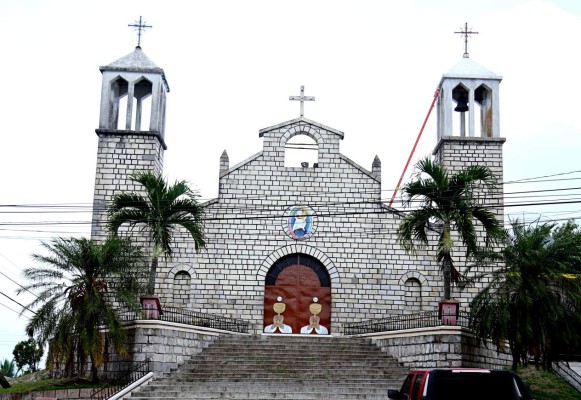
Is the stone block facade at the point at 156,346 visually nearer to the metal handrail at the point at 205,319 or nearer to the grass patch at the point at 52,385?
the grass patch at the point at 52,385

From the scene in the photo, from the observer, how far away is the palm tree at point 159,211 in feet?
89.6

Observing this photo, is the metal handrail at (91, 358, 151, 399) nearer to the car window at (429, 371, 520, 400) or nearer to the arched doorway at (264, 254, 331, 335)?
the arched doorway at (264, 254, 331, 335)

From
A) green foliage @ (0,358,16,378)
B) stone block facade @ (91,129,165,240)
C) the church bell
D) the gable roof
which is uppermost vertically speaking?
the church bell

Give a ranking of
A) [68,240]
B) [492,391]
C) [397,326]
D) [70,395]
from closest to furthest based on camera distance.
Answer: [492,391] → [70,395] → [68,240] → [397,326]

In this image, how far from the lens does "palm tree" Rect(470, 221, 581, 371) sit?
2397 cm

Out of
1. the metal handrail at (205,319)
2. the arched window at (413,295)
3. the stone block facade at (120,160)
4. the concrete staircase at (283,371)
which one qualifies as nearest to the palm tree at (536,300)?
the concrete staircase at (283,371)

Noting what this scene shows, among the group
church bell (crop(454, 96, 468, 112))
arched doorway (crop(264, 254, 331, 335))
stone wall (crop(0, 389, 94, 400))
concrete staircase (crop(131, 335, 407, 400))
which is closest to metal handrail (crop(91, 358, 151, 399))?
stone wall (crop(0, 389, 94, 400))

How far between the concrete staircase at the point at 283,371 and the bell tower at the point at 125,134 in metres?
7.54

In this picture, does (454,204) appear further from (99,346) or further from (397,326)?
(99,346)

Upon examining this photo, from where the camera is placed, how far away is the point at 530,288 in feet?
79.9

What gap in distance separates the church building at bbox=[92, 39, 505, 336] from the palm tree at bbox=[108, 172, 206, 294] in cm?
372

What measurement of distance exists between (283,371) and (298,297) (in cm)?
695

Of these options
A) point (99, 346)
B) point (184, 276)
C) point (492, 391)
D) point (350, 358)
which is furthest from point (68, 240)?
point (492, 391)

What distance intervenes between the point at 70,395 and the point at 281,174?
1221cm
